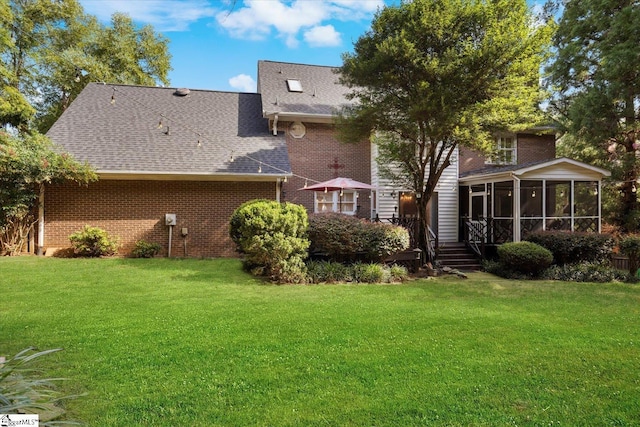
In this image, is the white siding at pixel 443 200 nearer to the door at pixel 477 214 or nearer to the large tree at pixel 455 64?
the door at pixel 477 214

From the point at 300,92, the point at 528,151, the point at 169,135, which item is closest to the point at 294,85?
the point at 300,92

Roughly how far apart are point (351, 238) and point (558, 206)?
42.8 ft

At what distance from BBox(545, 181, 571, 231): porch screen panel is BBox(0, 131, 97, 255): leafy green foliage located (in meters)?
14.8

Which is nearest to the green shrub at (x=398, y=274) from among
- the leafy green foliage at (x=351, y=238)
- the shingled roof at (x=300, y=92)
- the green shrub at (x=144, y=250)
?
the leafy green foliage at (x=351, y=238)

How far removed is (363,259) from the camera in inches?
392

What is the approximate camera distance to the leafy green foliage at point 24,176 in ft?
34.1

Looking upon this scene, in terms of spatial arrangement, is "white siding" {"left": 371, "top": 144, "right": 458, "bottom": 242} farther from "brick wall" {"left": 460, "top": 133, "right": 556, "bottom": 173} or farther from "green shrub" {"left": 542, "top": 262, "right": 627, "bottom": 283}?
"green shrub" {"left": 542, "top": 262, "right": 627, "bottom": 283}

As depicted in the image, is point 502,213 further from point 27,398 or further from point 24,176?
point 24,176

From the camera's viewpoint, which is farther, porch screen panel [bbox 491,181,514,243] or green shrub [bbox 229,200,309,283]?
porch screen panel [bbox 491,181,514,243]

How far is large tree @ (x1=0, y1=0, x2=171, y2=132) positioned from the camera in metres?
18.6

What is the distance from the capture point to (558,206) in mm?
17516

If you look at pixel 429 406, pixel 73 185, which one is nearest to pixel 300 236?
pixel 429 406

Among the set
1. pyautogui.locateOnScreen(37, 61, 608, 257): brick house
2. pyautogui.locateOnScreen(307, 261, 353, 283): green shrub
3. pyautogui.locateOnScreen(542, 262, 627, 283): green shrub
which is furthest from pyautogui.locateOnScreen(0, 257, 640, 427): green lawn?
pyautogui.locateOnScreen(37, 61, 608, 257): brick house

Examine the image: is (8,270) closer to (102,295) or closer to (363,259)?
(102,295)
